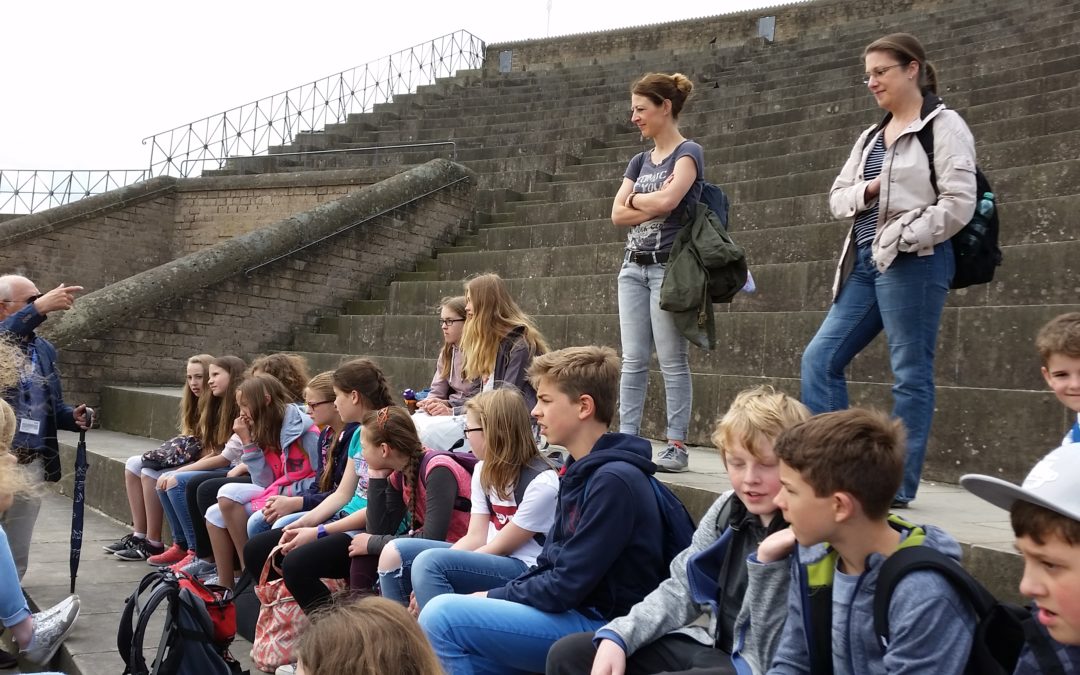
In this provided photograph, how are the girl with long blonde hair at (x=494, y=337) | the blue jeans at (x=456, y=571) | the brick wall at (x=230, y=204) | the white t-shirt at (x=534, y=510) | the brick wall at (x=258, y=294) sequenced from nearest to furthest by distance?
the blue jeans at (x=456, y=571)
the white t-shirt at (x=534, y=510)
the girl with long blonde hair at (x=494, y=337)
the brick wall at (x=258, y=294)
the brick wall at (x=230, y=204)

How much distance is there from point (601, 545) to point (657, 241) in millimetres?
2010

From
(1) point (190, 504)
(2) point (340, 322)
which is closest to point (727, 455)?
(1) point (190, 504)

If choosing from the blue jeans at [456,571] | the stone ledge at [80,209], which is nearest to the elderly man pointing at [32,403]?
the blue jeans at [456,571]

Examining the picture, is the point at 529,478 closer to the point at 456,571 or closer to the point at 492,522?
the point at 492,522

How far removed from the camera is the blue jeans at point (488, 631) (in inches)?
116

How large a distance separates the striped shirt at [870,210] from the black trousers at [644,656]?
1.76 m

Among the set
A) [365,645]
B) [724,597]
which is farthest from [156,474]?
[365,645]

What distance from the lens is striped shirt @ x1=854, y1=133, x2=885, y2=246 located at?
3.70 meters

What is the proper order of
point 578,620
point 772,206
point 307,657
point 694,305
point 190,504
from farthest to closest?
point 772,206 → point 190,504 → point 694,305 → point 578,620 → point 307,657

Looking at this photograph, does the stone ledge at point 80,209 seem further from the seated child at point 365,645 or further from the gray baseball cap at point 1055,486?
the gray baseball cap at point 1055,486

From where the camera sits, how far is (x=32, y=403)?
5348 mm

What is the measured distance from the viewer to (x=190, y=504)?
5.53 meters

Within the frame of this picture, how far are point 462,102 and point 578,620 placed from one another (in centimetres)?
1665

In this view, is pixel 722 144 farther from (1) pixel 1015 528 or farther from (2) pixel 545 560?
(1) pixel 1015 528
